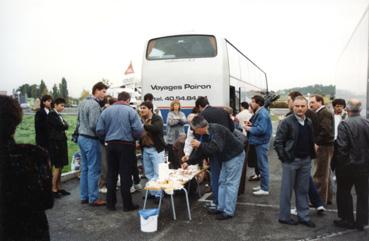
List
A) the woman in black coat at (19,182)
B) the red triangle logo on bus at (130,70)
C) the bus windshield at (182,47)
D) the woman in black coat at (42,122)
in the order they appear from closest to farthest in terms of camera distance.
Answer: the woman in black coat at (19,182), the woman in black coat at (42,122), the bus windshield at (182,47), the red triangle logo on bus at (130,70)

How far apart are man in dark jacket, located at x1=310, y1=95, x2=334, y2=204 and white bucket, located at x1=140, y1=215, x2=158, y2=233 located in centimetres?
299

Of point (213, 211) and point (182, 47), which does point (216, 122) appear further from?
point (182, 47)

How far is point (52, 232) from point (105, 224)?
0.76 meters

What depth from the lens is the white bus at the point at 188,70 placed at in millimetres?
10039

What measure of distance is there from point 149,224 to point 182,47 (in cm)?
627

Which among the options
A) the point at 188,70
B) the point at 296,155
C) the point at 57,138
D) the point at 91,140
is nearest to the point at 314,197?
the point at 296,155

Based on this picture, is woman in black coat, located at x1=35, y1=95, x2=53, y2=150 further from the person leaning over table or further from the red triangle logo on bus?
the red triangle logo on bus

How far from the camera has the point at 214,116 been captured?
6266 millimetres

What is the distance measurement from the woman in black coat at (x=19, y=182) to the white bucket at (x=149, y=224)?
2.85m

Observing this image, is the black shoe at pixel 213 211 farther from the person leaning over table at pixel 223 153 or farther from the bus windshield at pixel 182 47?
the bus windshield at pixel 182 47

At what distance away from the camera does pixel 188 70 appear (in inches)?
406

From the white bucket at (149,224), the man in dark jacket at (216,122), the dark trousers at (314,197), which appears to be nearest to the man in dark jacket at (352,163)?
the dark trousers at (314,197)

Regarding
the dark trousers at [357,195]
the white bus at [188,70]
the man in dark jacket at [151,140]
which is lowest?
the dark trousers at [357,195]

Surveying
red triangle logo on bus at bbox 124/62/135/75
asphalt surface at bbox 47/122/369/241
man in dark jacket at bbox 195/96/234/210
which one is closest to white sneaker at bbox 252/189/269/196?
asphalt surface at bbox 47/122/369/241
